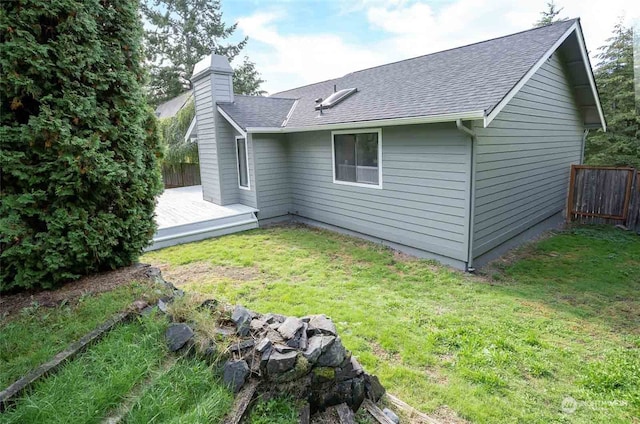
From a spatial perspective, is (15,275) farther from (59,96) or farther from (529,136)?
(529,136)

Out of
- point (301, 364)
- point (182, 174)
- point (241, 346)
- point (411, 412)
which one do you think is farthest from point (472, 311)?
point (182, 174)

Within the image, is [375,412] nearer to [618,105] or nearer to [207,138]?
[207,138]

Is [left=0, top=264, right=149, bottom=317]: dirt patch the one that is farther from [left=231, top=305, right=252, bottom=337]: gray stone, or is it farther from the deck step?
the deck step

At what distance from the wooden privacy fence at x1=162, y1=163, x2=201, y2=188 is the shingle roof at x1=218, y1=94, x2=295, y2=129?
7064 mm

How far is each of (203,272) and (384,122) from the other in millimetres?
4007

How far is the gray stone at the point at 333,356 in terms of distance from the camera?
235 centimetres

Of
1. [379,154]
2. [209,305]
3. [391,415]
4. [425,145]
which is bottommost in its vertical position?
[391,415]

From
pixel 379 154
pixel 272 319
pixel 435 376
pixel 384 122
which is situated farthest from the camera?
pixel 379 154

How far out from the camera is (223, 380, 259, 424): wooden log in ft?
6.41

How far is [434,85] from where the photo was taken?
6547 mm

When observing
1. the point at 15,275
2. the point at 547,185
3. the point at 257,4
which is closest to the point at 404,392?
the point at 15,275

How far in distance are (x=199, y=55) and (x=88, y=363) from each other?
26.1 m

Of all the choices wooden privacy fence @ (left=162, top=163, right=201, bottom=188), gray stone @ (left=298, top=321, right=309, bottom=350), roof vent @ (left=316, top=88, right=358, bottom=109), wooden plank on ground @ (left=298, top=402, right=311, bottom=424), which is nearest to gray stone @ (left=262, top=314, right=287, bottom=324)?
gray stone @ (left=298, top=321, right=309, bottom=350)

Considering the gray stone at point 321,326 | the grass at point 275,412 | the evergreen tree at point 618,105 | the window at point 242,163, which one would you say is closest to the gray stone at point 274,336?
the gray stone at point 321,326
